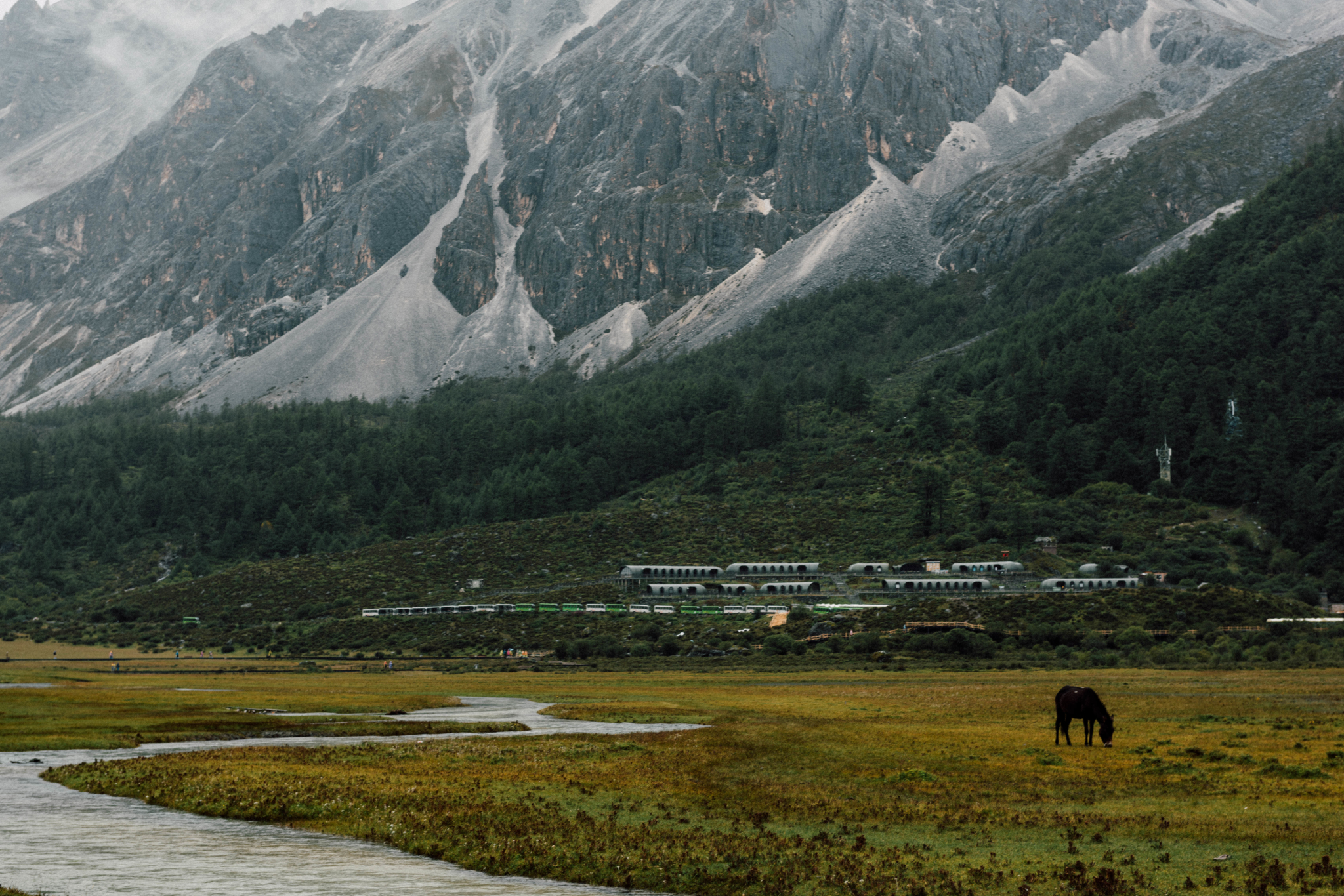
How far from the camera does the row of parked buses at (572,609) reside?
451 feet

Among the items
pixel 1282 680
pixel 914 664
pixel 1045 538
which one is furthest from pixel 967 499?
pixel 1282 680

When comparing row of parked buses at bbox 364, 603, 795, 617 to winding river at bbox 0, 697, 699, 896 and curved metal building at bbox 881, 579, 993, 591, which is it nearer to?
curved metal building at bbox 881, 579, 993, 591

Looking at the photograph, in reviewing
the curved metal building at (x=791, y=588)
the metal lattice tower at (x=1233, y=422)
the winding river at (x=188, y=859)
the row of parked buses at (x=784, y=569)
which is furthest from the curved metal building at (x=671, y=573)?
the winding river at (x=188, y=859)

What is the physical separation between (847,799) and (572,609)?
115 metres

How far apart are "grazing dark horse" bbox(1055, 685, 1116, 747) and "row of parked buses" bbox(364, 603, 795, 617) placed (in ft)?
286

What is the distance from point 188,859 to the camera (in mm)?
25703

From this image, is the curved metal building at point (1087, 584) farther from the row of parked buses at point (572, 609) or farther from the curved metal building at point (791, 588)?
the curved metal building at point (791, 588)

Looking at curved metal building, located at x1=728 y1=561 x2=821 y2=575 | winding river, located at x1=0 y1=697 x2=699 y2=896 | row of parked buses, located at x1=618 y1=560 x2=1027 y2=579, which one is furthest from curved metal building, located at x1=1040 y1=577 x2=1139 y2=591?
winding river, located at x1=0 y1=697 x2=699 y2=896

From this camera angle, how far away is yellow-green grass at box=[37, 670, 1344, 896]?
910 inches

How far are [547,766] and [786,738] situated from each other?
36.1ft

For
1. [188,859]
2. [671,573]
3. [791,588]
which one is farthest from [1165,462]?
[188,859]

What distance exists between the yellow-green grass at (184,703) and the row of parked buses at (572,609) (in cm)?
3663

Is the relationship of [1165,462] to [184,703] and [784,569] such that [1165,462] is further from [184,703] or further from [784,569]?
[184,703]

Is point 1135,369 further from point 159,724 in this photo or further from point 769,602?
point 159,724
